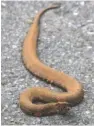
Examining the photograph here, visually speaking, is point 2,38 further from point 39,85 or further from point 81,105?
point 81,105

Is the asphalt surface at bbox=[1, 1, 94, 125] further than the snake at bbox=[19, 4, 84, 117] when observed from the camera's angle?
Yes

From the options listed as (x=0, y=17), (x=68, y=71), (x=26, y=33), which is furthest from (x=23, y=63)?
(x=0, y=17)

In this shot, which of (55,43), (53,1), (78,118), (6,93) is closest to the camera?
(78,118)

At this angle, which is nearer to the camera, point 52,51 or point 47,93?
point 47,93

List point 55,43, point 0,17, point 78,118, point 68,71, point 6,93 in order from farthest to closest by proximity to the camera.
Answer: point 0,17 < point 55,43 < point 68,71 < point 6,93 < point 78,118
